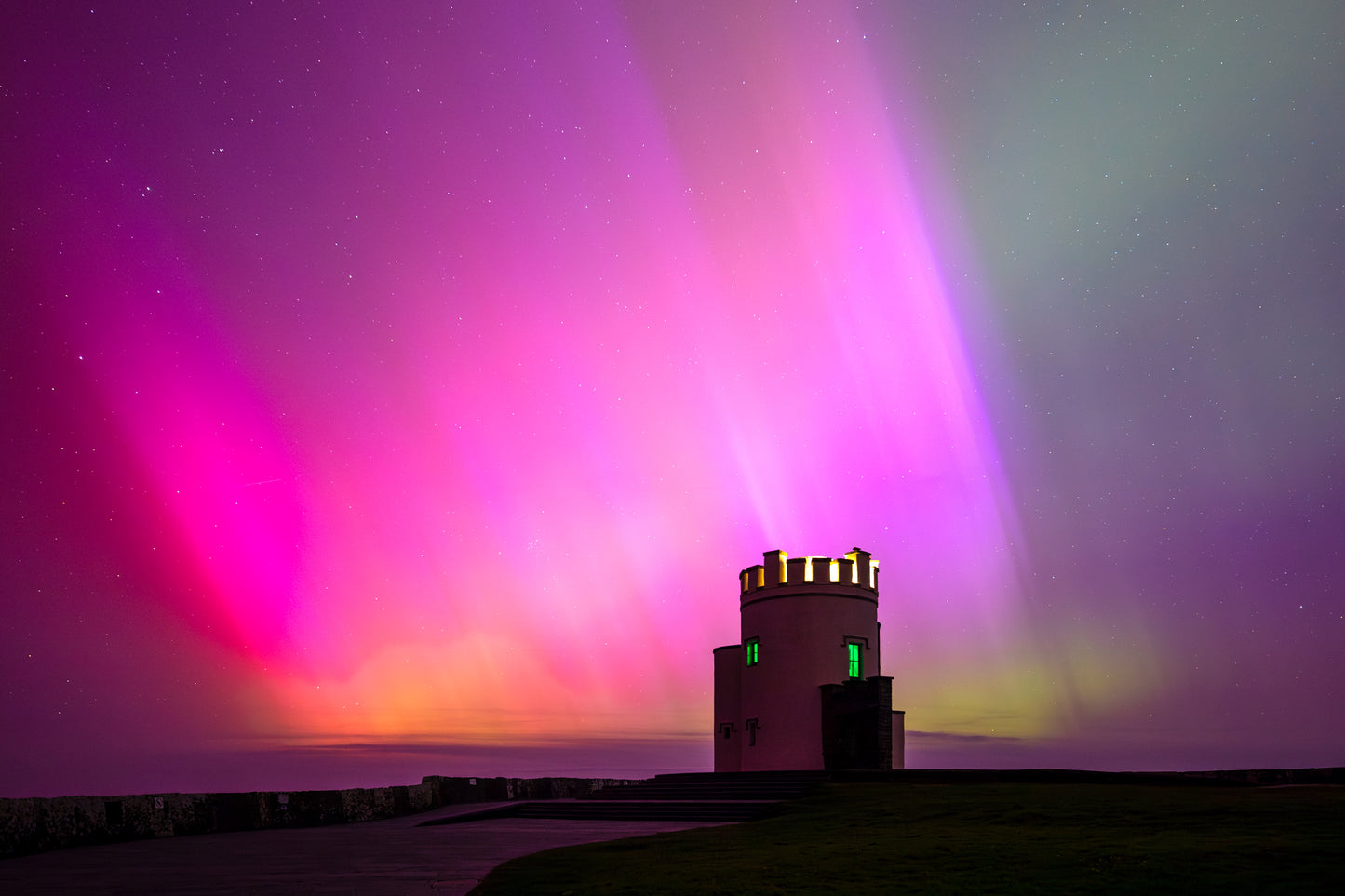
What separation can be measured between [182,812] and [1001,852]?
1626 centimetres

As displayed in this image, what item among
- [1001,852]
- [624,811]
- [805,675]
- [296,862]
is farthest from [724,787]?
[1001,852]

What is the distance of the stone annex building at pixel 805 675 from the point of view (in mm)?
39938

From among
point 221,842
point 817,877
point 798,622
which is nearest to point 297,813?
point 221,842

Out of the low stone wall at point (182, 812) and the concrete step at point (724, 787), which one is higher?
the low stone wall at point (182, 812)

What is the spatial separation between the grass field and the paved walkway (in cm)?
134

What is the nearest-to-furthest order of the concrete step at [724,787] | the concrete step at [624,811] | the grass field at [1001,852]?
the grass field at [1001,852], the concrete step at [624,811], the concrete step at [724,787]

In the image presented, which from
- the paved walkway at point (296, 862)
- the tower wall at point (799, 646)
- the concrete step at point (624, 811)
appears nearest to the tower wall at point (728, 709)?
the tower wall at point (799, 646)

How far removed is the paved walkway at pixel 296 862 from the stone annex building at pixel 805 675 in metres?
18.5

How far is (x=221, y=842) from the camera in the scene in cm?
1856

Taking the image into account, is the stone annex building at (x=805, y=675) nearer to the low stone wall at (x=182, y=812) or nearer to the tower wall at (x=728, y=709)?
the tower wall at (x=728, y=709)

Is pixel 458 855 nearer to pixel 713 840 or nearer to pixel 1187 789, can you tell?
pixel 713 840

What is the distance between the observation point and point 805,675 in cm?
4219

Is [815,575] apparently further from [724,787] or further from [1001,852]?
[1001,852]

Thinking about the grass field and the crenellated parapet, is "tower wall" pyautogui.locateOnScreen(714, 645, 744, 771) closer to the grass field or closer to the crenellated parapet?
the crenellated parapet
